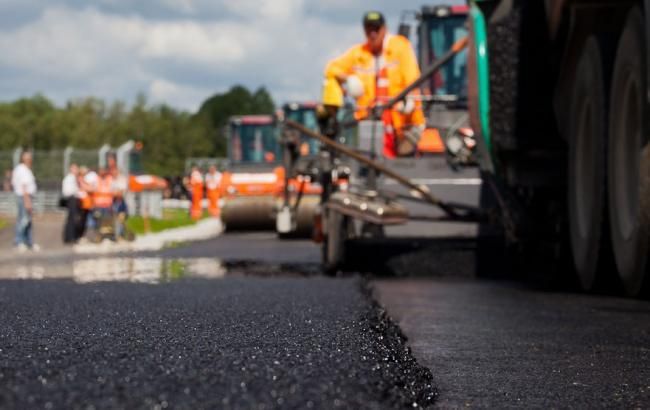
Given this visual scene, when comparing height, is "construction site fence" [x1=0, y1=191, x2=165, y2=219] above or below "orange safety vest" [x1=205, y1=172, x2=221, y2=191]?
below

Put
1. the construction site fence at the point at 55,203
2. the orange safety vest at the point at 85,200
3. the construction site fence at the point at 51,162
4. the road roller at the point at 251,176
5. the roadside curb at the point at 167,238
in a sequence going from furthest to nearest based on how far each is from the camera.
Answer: the construction site fence at the point at 51,162 < the construction site fence at the point at 55,203 < the road roller at the point at 251,176 < the orange safety vest at the point at 85,200 < the roadside curb at the point at 167,238

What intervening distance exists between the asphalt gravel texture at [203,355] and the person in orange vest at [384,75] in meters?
4.42

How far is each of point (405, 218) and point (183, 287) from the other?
2.47 m

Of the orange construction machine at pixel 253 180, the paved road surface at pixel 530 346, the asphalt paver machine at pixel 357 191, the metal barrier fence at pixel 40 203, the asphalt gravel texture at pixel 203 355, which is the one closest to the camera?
the asphalt gravel texture at pixel 203 355

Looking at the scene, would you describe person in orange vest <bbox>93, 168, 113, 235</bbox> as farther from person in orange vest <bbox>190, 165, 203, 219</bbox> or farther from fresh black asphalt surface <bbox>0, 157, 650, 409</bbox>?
fresh black asphalt surface <bbox>0, 157, 650, 409</bbox>

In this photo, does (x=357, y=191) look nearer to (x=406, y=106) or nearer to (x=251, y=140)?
(x=406, y=106)

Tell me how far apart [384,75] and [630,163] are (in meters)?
4.27

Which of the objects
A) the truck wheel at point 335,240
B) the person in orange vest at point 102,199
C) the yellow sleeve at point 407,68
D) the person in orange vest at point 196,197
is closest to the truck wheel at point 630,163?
the truck wheel at point 335,240

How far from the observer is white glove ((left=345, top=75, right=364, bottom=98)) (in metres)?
9.20

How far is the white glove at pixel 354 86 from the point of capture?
920 centimetres

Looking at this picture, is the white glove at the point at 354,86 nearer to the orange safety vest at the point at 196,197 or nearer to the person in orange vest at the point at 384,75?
the person in orange vest at the point at 384,75

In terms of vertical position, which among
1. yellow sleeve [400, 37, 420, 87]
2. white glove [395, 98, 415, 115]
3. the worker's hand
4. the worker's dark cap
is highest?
the worker's dark cap

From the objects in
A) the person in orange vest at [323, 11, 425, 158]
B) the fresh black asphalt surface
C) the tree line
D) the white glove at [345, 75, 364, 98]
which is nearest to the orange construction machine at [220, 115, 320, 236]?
the person in orange vest at [323, 11, 425, 158]

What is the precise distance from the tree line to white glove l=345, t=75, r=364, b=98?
61.3m
